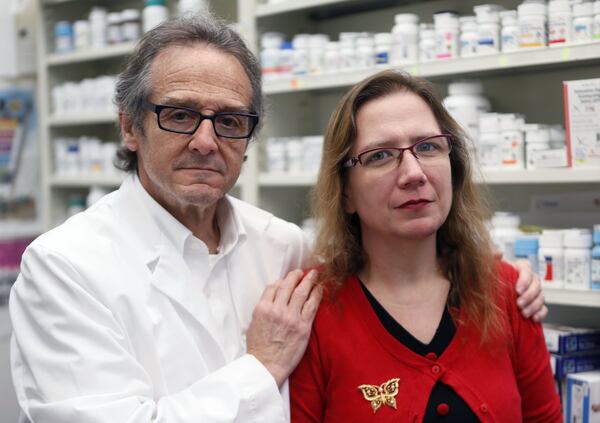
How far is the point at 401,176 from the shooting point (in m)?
1.37

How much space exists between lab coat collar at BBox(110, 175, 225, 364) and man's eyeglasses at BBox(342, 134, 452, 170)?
0.40 metres

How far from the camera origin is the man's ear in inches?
59.2

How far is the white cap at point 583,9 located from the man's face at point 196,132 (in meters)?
1.00

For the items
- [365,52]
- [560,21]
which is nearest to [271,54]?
[365,52]

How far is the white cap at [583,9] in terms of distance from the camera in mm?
1887

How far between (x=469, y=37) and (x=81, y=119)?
6.27 ft

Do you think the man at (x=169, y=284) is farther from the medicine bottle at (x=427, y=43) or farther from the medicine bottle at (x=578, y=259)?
the medicine bottle at (x=427, y=43)

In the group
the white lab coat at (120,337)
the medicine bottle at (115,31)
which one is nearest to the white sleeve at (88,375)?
the white lab coat at (120,337)

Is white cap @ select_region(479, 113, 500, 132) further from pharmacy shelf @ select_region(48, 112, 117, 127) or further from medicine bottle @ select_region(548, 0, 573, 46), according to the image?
pharmacy shelf @ select_region(48, 112, 117, 127)

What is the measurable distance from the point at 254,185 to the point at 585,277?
1217 millimetres

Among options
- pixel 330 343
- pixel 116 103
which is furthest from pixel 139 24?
pixel 330 343

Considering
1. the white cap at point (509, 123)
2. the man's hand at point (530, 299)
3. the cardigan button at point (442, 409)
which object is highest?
the white cap at point (509, 123)

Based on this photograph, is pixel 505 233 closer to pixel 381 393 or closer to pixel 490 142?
pixel 490 142

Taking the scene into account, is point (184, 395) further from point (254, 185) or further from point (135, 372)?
point (254, 185)
